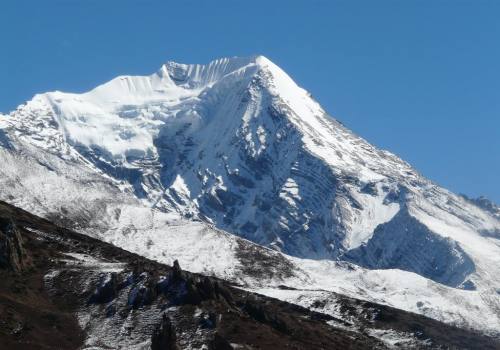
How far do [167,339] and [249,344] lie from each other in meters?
29.6

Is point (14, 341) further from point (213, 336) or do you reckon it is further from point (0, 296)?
point (213, 336)

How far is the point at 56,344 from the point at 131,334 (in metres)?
16.5

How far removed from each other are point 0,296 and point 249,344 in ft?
146

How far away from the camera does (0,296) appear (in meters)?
198

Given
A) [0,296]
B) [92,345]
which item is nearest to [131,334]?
[92,345]

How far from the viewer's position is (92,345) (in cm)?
18725

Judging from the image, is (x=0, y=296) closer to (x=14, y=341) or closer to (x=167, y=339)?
(x=14, y=341)

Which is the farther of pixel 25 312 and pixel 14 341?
pixel 25 312

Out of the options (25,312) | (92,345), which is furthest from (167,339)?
(25,312)

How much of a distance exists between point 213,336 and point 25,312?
32494 mm

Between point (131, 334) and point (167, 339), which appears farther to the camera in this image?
point (131, 334)

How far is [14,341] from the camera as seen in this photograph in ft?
577

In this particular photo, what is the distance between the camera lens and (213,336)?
7672 inches

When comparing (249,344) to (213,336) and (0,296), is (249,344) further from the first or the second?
(0,296)
